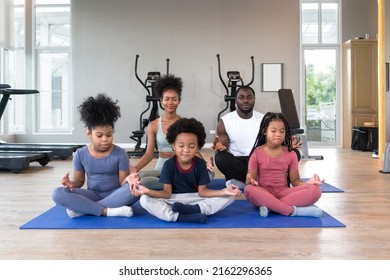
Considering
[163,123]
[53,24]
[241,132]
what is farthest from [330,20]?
[163,123]

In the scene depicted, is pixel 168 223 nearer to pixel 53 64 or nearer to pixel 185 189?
pixel 185 189

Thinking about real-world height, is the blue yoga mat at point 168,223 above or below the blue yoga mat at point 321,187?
below

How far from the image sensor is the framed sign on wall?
27.2 ft

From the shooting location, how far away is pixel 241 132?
11.0 feet

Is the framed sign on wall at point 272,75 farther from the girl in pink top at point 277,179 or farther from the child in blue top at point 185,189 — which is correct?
the child in blue top at point 185,189

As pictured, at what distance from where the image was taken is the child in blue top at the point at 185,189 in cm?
231

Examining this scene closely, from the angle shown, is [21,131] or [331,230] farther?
[21,131]

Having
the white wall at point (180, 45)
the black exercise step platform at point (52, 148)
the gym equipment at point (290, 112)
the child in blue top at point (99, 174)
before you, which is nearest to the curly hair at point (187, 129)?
the child in blue top at point (99, 174)

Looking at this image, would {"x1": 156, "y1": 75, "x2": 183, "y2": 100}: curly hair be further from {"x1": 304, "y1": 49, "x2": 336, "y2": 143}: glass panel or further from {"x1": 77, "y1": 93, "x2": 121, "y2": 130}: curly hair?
{"x1": 304, "y1": 49, "x2": 336, "y2": 143}: glass panel

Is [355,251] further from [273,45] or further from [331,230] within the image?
[273,45]

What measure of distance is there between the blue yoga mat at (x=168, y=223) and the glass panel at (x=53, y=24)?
268 inches

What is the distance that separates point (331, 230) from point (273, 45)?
664 cm

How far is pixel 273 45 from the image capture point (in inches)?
327

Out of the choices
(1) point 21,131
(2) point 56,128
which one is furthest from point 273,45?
(1) point 21,131
